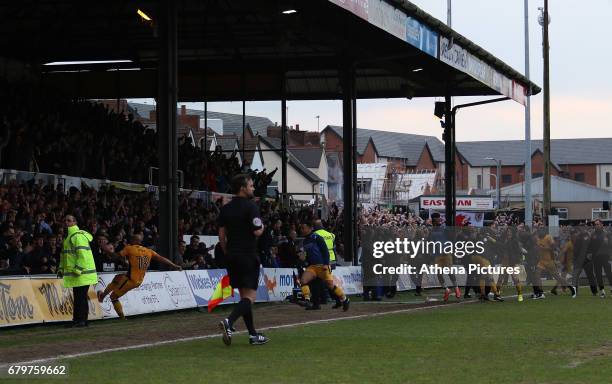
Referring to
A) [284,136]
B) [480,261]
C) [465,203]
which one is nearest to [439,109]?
[284,136]

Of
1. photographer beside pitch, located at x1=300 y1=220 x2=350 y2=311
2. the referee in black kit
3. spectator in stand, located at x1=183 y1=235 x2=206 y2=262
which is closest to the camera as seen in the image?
the referee in black kit

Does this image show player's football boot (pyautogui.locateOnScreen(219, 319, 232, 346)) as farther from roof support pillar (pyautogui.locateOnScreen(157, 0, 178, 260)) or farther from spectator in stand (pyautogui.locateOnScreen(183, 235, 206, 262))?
spectator in stand (pyautogui.locateOnScreen(183, 235, 206, 262))

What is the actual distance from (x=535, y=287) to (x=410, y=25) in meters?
7.46

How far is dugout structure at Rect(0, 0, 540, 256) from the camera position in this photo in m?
27.6

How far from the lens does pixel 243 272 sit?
44.1 feet

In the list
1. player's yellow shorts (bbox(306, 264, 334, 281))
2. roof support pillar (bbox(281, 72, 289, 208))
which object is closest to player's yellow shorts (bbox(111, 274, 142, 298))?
player's yellow shorts (bbox(306, 264, 334, 281))

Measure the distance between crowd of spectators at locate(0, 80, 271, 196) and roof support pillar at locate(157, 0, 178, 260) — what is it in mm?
5206

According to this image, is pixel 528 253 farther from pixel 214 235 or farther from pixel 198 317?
pixel 198 317

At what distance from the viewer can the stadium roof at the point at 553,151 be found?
158375 mm

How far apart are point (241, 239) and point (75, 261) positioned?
6.33m

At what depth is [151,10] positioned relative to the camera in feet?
103

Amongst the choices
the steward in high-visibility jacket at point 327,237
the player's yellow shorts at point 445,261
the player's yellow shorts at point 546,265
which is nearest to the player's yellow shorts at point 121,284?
the steward in high-visibility jacket at point 327,237

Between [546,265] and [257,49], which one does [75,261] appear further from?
[257,49]

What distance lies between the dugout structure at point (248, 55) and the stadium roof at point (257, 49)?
0.15 ft
